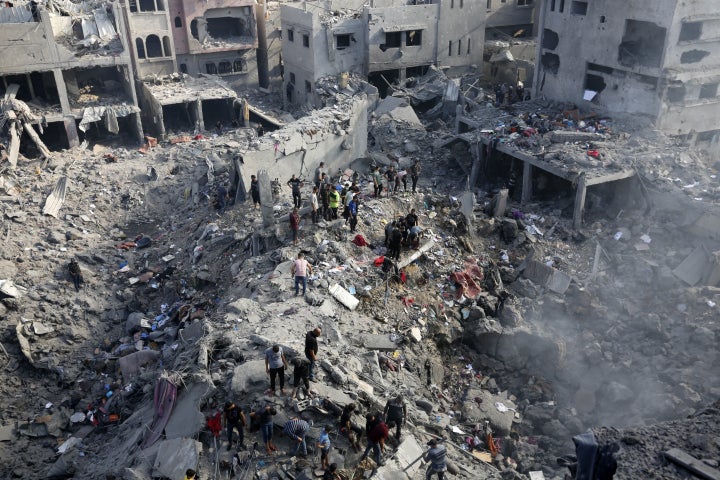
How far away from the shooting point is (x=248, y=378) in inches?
416

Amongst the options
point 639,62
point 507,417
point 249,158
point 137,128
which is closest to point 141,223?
point 249,158

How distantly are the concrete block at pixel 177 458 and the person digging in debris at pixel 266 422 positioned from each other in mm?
954

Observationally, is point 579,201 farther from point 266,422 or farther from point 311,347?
point 266,422

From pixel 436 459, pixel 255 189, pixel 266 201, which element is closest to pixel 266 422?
pixel 436 459

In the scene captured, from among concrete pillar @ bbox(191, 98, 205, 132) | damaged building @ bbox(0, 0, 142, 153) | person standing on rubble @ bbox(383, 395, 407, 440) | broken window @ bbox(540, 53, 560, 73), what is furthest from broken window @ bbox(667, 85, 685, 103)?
damaged building @ bbox(0, 0, 142, 153)

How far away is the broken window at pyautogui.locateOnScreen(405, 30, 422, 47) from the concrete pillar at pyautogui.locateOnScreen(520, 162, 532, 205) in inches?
453

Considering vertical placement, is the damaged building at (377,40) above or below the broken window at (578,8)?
below

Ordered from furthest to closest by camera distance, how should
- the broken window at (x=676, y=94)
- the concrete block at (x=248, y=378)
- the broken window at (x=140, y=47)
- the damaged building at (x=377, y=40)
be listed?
1. the broken window at (x=140, y=47)
2. the damaged building at (x=377, y=40)
3. the broken window at (x=676, y=94)
4. the concrete block at (x=248, y=378)

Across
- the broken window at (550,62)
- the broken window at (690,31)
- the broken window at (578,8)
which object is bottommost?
the broken window at (550,62)

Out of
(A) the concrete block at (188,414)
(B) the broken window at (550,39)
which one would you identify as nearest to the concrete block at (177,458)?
(A) the concrete block at (188,414)

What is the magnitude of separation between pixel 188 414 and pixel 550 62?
881 inches

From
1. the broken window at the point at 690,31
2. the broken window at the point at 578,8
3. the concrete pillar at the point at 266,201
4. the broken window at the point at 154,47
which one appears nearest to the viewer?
the concrete pillar at the point at 266,201

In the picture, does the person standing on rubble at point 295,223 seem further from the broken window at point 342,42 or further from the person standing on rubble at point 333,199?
the broken window at point 342,42

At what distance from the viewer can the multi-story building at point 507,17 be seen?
3466 cm
